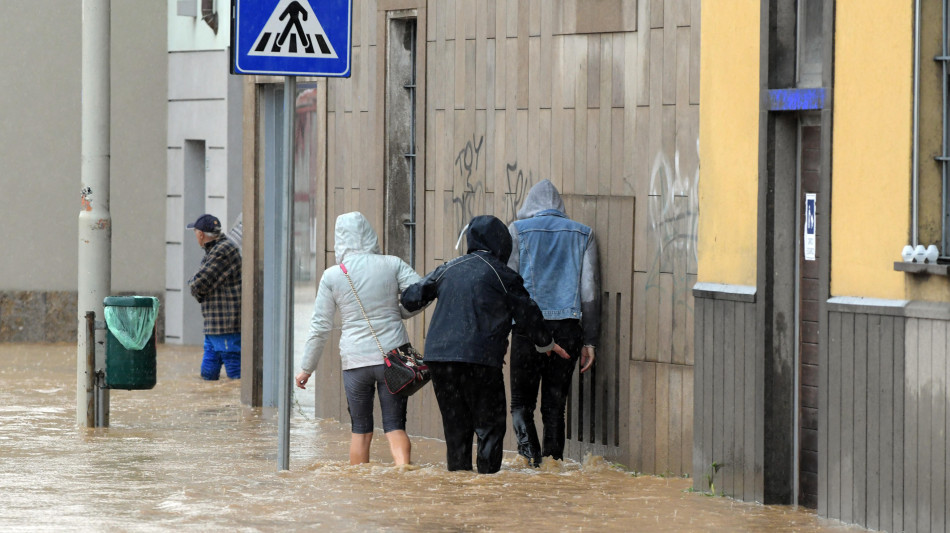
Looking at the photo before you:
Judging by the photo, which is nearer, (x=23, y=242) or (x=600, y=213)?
(x=600, y=213)

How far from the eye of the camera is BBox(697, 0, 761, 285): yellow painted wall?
929 centimetres

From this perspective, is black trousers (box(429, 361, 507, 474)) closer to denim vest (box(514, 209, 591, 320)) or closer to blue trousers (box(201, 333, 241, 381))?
denim vest (box(514, 209, 591, 320))

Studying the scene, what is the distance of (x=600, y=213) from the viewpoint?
11.1 metres

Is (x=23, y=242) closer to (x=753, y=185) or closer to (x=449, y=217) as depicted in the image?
(x=449, y=217)

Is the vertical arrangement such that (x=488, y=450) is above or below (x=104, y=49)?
below

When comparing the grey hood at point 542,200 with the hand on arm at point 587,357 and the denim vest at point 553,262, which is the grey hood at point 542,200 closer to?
the denim vest at point 553,262

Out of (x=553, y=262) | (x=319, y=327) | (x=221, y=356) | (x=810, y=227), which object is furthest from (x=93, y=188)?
(x=810, y=227)

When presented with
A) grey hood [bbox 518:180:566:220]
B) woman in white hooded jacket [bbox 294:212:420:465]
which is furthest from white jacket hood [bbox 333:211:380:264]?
grey hood [bbox 518:180:566:220]

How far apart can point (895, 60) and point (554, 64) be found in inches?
143

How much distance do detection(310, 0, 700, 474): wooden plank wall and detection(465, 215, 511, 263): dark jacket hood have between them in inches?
42.0

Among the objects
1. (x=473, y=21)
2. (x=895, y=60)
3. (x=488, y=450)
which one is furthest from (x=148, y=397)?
(x=895, y=60)

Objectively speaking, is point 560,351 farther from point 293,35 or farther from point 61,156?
point 61,156

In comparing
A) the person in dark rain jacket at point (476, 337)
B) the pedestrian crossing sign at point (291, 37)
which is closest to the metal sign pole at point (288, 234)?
the pedestrian crossing sign at point (291, 37)

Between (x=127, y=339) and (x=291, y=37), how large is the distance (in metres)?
4.53
